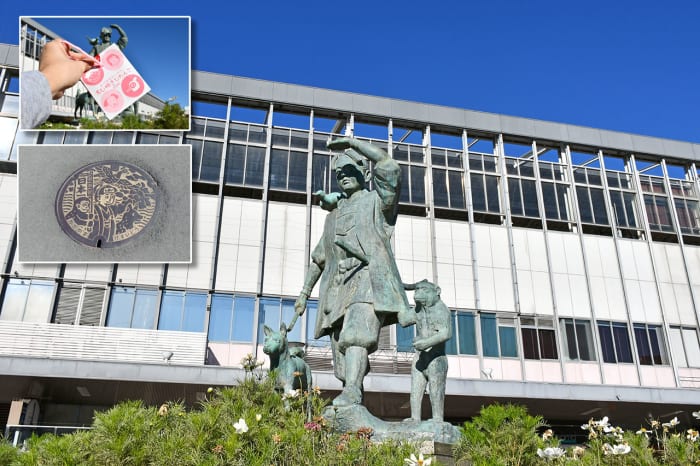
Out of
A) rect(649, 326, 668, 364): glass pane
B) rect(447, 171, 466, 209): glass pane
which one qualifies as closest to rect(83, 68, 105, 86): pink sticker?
rect(447, 171, 466, 209): glass pane

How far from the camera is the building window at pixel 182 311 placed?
77.8 feet

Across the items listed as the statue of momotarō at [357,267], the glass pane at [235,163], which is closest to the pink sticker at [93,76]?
the glass pane at [235,163]

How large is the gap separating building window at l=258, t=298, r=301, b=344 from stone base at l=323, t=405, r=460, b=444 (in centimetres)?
1907

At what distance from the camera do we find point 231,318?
2428 cm

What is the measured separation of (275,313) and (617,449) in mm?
21078

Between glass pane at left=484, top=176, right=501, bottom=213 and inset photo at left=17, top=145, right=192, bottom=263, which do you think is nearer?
inset photo at left=17, top=145, right=192, bottom=263

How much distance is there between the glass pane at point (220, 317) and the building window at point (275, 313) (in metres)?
1.23

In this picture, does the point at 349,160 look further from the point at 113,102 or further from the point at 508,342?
the point at 508,342

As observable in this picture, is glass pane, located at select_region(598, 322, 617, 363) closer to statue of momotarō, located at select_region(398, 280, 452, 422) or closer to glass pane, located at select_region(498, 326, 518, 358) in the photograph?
glass pane, located at select_region(498, 326, 518, 358)

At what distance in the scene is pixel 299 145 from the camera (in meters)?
28.2

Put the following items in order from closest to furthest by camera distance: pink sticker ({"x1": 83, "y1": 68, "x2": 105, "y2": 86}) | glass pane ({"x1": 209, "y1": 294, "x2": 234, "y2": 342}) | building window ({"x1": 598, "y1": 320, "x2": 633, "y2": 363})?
pink sticker ({"x1": 83, "y1": 68, "x2": 105, "y2": 86}), glass pane ({"x1": 209, "y1": 294, "x2": 234, "y2": 342}), building window ({"x1": 598, "y1": 320, "x2": 633, "y2": 363})

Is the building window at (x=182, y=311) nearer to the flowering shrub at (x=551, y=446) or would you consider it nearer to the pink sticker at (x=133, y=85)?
the pink sticker at (x=133, y=85)

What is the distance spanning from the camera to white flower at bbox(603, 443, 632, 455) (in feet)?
13.9

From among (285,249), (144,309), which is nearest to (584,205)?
(285,249)
